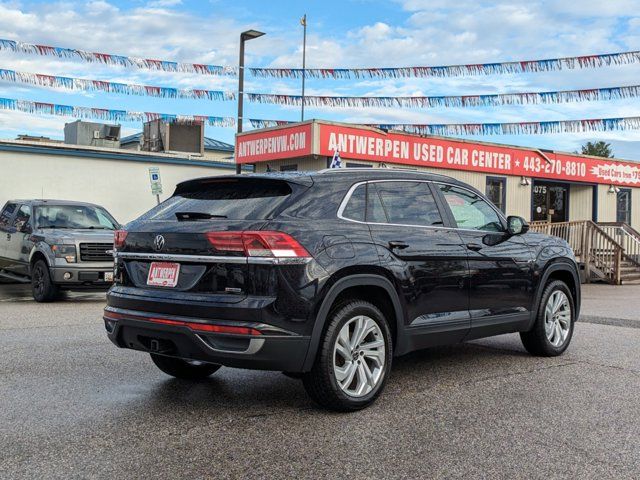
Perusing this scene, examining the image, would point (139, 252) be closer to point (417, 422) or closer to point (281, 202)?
point (281, 202)

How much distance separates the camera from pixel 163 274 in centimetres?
489

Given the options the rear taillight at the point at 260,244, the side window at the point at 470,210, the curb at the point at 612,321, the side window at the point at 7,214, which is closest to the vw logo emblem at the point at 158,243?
the rear taillight at the point at 260,244

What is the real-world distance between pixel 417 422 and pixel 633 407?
66.1 inches

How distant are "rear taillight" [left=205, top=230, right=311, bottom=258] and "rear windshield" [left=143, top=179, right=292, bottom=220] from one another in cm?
21

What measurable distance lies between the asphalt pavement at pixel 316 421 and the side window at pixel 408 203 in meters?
1.35

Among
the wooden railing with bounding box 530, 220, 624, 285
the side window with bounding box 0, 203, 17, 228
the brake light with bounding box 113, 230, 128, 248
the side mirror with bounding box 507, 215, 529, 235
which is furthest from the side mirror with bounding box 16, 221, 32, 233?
the wooden railing with bounding box 530, 220, 624, 285

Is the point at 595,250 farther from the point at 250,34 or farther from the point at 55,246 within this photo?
the point at 55,246

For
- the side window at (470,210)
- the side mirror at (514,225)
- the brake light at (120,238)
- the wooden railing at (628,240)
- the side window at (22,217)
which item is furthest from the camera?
the wooden railing at (628,240)

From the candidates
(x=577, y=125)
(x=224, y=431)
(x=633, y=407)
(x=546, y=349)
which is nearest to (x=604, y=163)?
(x=577, y=125)

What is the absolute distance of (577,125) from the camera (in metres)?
19.4

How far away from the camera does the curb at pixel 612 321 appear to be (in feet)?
31.2

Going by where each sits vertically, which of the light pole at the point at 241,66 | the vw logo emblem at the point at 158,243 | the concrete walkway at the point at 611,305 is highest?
the light pole at the point at 241,66

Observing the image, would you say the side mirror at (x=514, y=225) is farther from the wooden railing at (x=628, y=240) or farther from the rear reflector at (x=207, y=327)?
the wooden railing at (x=628, y=240)

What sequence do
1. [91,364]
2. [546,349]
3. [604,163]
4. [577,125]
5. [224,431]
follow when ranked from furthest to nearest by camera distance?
1. [604,163]
2. [577,125]
3. [546,349]
4. [91,364]
5. [224,431]
